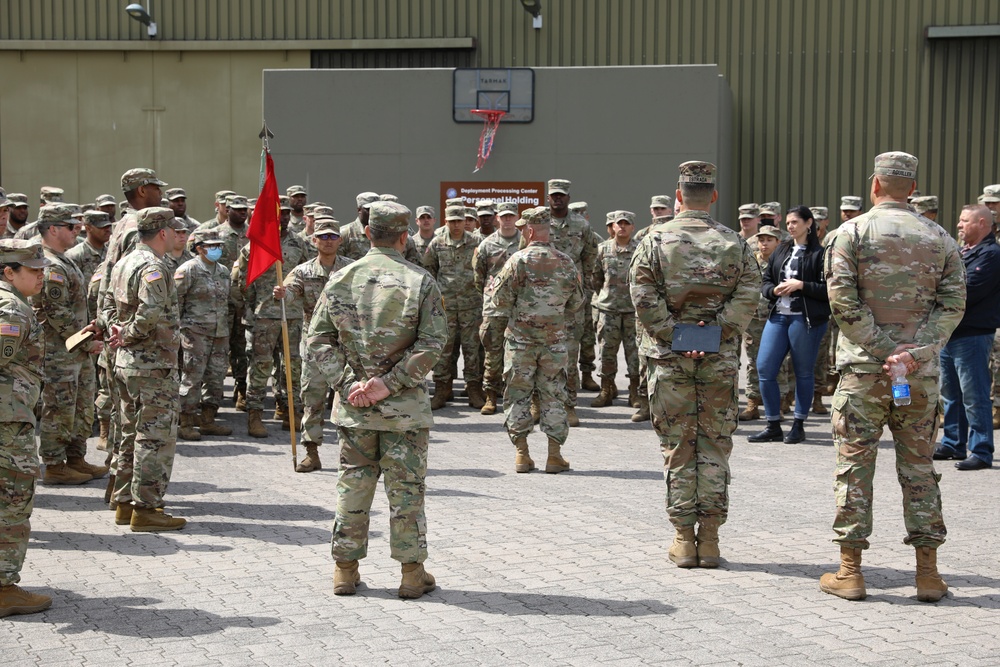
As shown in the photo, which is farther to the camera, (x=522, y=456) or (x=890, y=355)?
(x=522, y=456)

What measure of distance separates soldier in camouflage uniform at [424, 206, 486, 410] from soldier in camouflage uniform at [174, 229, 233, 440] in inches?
105

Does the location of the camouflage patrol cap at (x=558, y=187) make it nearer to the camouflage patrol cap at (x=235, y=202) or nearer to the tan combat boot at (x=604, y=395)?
the tan combat boot at (x=604, y=395)

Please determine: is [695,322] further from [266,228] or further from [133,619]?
[266,228]

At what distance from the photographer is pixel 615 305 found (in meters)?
13.1

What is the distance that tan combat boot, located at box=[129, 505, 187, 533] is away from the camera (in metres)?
7.75

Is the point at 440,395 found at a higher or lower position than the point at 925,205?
lower

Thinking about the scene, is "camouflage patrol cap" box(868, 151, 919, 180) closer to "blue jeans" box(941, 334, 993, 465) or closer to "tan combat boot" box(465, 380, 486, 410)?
"blue jeans" box(941, 334, 993, 465)

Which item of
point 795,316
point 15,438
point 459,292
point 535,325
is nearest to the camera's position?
point 15,438

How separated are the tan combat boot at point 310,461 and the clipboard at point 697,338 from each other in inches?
153

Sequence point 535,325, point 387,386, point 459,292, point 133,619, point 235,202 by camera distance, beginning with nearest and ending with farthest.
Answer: point 133,619 < point 387,386 < point 535,325 < point 235,202 < point 459,292

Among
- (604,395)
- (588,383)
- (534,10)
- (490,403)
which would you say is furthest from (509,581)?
(534,10)

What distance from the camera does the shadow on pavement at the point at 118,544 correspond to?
7.32m

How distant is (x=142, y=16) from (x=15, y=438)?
59.4ft

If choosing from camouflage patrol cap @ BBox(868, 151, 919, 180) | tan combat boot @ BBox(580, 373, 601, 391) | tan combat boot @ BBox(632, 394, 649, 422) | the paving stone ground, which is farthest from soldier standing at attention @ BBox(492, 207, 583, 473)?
tan combat boot @ BBox(580, 373, 601, 391)
